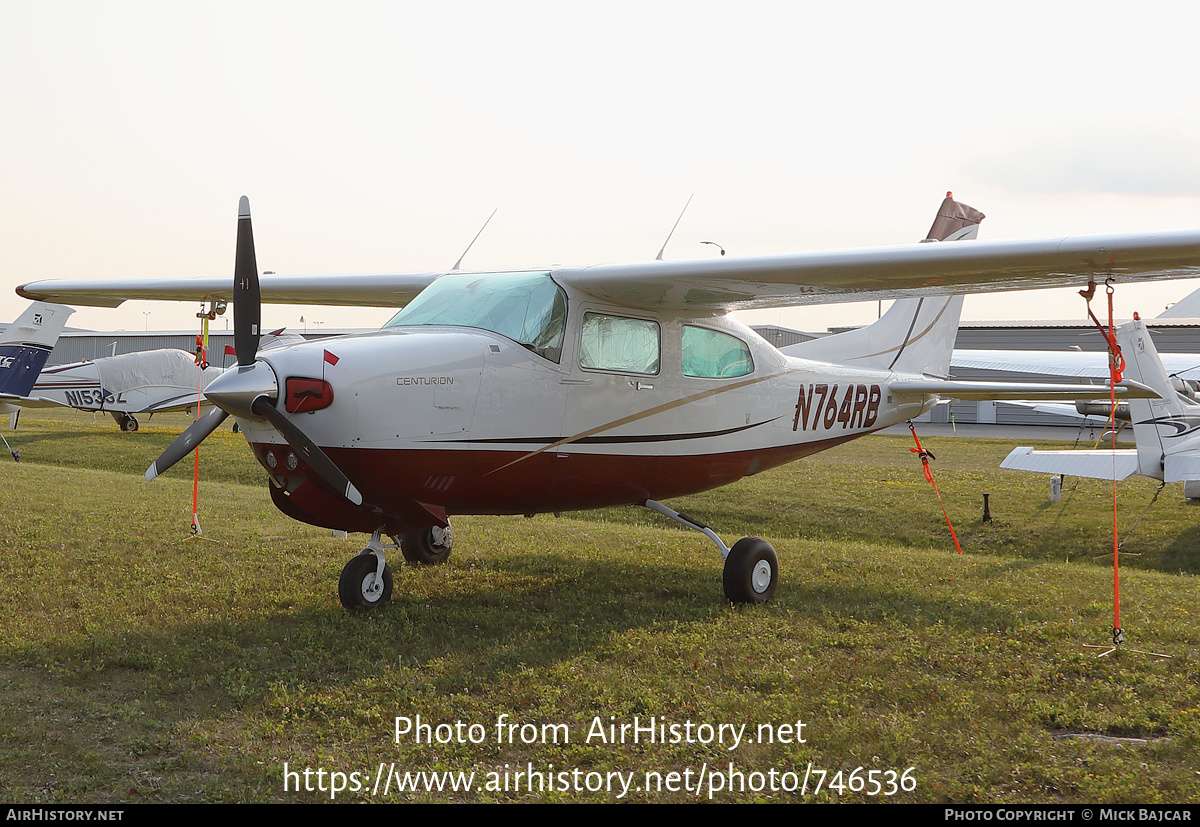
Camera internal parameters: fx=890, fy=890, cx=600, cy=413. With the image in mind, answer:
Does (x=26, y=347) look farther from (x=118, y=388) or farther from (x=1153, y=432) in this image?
(x=1153, y=432)

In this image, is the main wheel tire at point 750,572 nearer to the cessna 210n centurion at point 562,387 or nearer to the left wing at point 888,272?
the cessna 210n centurion at point 562,387

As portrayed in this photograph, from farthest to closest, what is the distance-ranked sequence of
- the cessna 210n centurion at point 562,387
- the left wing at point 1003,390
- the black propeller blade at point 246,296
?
the left wing at point 1003,390 → the cessna 210n centurion at point 562,387 → the black propeller blade at point 246,296

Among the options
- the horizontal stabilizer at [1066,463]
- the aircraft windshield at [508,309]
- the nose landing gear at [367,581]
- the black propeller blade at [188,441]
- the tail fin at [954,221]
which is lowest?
the nose landing gear at [367,581]

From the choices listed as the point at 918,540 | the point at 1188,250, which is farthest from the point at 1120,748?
the point at 918,540

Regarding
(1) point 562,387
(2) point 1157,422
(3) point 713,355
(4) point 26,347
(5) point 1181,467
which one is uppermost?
(3) point 713,355

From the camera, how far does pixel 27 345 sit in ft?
73.5

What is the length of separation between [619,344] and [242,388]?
9.94 ft

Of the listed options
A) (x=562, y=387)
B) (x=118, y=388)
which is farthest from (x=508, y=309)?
(x=118, y=388)

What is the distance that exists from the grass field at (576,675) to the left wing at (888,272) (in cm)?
254

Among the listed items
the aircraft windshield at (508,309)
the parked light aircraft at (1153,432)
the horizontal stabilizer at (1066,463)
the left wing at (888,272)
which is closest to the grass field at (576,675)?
the aircraft windshield at (508,309)

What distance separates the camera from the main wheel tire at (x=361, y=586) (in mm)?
6754

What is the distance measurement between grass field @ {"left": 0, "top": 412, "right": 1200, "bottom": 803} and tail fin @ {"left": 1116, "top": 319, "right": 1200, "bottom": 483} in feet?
15.6

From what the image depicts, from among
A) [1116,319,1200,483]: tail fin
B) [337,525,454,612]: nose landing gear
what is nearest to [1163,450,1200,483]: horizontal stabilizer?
[1116,319,1200,483]: tail fin

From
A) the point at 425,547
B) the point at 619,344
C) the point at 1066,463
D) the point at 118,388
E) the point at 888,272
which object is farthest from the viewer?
the point at 118,388
